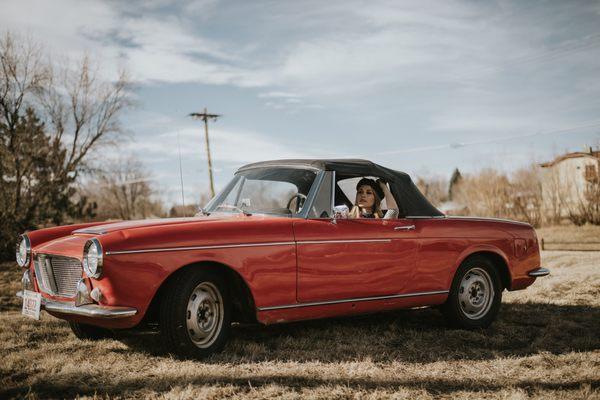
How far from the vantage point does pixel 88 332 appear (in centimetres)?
497

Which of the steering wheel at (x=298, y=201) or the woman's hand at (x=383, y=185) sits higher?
the woman's hand at (x=383, y=185)

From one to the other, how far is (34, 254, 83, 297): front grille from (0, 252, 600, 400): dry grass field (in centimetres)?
54

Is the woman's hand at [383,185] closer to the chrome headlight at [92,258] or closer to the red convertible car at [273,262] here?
the red convertible car at [273,262]

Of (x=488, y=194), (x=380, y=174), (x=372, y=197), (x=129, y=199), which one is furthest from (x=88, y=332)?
(x=129, y=199)

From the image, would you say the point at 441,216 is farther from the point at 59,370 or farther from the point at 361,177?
the point at 59,370

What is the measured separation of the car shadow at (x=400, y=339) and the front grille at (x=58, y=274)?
2.60 ft

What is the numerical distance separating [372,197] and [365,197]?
0.07 meters

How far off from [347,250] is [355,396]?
1554 mm

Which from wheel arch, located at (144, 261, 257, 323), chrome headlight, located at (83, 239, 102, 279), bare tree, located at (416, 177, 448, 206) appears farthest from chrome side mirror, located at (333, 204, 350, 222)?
bare tree, located at (416, 177, 448, 206)

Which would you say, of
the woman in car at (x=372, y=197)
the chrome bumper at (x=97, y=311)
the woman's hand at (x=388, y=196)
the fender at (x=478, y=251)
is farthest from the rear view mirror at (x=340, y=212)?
the chrome bumper at (x=97, y=311)

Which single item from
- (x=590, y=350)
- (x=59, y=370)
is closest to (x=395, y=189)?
(x=590, y=350)

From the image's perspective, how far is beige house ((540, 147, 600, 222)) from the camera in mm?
26266

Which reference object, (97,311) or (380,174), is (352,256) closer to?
(380,174)

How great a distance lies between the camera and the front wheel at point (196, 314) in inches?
158
